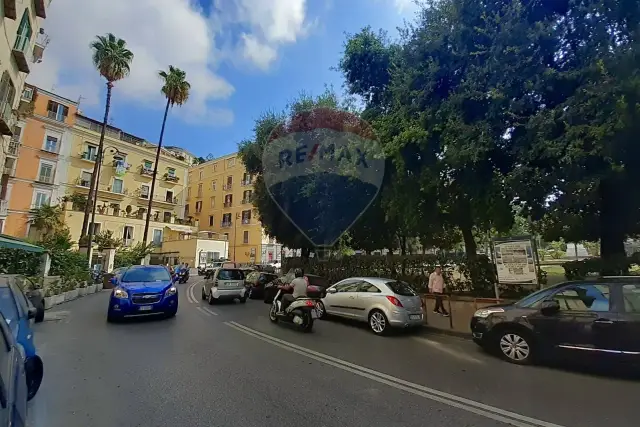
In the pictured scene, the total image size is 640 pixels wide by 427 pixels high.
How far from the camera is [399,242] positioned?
2486 centimetres

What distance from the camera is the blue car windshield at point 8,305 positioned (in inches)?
185

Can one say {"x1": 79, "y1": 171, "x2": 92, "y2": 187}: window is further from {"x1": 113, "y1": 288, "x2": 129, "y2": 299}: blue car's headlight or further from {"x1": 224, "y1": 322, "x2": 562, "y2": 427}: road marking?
{"x1": 224, "y1": 322, "x2": 562, "y2": 427}: road marking

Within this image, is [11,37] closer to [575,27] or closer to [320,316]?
[320,316]

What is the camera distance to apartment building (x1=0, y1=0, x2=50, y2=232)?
14281 mm

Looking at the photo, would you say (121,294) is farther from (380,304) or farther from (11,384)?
(11,384)

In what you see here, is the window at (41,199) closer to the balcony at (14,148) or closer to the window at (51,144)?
the balcony at (14,148)

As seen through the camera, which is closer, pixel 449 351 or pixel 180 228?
pixel 449 351

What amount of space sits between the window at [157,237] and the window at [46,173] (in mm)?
12651

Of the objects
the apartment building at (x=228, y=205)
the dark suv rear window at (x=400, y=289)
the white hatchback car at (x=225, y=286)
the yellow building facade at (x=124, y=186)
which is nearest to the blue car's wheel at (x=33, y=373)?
the dark suv rear window at (x=400, y=289)

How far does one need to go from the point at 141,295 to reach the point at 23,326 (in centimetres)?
497

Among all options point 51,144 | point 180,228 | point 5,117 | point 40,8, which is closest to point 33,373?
point 5,117

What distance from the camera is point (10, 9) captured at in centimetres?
1357

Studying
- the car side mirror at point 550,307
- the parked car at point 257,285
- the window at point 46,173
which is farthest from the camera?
the window at point 46,173

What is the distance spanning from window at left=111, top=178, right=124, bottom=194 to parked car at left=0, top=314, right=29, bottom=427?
46.0 metres
